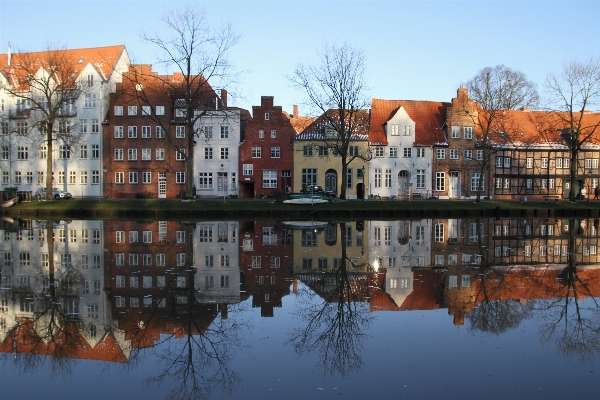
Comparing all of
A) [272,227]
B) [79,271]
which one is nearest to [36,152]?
[272,227]

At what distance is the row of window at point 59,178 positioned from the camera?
190 ft

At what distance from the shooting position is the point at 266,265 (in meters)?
18.2

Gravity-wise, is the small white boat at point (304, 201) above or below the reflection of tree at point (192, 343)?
above

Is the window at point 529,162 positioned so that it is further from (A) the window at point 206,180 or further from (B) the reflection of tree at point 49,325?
(B) the reflection of tree at point 49,325

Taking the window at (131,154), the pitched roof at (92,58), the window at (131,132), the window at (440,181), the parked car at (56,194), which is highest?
the pitched roof at (92,58)

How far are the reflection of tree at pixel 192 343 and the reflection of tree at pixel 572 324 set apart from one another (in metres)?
5.66

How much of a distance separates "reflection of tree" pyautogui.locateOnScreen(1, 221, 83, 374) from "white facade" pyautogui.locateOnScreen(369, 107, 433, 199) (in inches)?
1760

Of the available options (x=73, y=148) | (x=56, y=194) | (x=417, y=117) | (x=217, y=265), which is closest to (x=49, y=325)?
(x=217, y=265)

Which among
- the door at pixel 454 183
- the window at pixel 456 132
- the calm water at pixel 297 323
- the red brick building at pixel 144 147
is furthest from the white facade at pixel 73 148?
the calm water at pixel 297 323

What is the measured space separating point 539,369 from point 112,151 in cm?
5408

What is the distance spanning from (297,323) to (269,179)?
4574 centimetres

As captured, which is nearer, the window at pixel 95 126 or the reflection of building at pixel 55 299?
the reflection of building at pixel 55 299

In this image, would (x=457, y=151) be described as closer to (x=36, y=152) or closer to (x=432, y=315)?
(x=36, y=152)

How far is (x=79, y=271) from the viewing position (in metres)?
16.9
